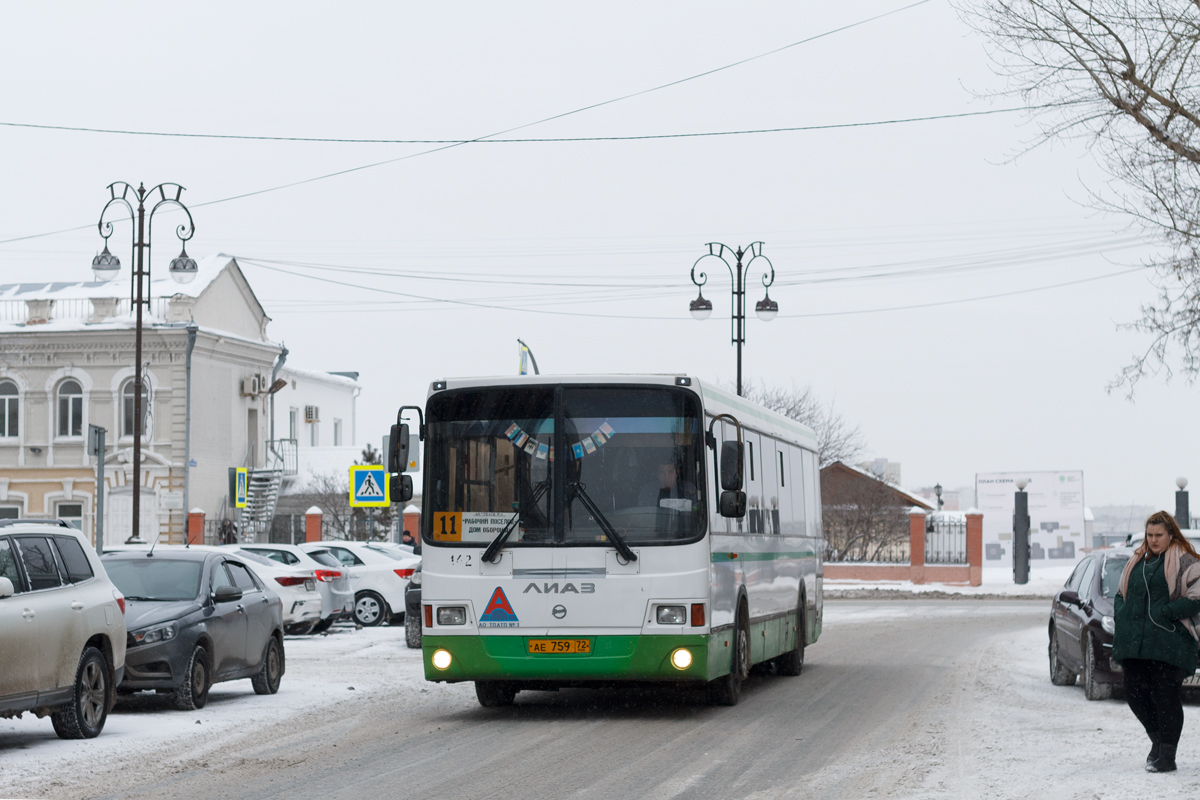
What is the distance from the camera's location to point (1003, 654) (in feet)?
74.5

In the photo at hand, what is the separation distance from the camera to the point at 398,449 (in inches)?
546

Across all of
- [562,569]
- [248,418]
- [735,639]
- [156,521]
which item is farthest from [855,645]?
[248,418]

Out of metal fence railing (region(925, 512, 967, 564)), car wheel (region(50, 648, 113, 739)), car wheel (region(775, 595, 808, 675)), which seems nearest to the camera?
car wheel (region(50, 648, 113, 739))

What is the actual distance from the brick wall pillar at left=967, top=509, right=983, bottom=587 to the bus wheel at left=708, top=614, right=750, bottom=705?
35135 mm

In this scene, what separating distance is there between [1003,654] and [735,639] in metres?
9.01

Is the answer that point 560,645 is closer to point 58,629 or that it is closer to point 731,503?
point 731,503

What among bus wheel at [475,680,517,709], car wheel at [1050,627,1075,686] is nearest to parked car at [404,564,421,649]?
bus wheel at [475,680,517,709]

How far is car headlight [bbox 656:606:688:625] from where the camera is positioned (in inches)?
536

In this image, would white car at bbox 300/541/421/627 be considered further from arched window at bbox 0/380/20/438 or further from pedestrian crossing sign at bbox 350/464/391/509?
arched window at bbox 0/380/20/438

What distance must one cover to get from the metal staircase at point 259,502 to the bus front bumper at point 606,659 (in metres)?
46.3

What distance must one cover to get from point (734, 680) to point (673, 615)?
1792 mm

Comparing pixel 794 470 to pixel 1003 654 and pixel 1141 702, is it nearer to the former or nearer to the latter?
pixel 1003 654

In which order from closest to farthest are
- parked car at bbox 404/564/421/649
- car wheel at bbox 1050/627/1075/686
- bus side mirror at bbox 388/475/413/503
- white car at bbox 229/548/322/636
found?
bus side mirror at bbox 388/475/413/503, car wheel at bbox 1050/627/1075/686, parked car at bbox 404/564/421/649, white car at bbox 229/548/322/636

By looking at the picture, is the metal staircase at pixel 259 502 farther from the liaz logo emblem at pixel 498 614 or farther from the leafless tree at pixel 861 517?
the liaz logo emblem at pixel 498 614
